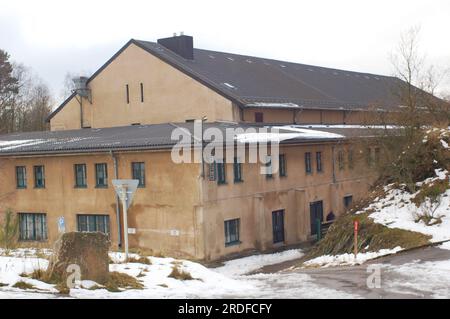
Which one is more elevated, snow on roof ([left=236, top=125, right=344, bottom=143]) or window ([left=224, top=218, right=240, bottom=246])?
snow on roof ([left=236, top=125, right=344, bottom=143])

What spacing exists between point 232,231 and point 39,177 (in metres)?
9.96

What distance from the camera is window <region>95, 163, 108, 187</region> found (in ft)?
87.2

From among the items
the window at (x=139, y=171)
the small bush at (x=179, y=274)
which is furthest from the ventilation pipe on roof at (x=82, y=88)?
the small bush at (x=179, y=274)

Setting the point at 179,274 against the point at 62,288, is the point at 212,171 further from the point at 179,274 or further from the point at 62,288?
the point at 62,288

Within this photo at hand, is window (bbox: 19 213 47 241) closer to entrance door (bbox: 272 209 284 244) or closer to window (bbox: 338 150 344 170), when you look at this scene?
A: entrance door (bbox: 272 209 284 244)

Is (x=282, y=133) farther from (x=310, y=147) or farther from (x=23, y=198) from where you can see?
(x=23, y=198)

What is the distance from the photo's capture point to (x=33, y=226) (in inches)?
1152

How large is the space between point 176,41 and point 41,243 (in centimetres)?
1445

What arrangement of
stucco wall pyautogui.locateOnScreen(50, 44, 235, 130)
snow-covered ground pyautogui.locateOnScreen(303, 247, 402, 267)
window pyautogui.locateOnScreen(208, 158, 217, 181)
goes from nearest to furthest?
snow-covered ground pyautogui.locateOnScreen(303, 247, 402, 267) < window pyautogui.locateOnScreen(208, 158, 217, 181) < stucco wall pyautogui.locateOnScreen(50, 44, 235, 130)

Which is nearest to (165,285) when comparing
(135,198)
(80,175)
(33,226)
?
(135,198)

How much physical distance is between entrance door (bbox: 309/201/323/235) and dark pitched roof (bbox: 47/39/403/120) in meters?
5.71

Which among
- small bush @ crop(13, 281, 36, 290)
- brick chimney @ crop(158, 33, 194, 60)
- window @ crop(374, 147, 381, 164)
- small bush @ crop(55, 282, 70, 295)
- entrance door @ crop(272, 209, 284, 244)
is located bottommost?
entrance door @ crop(272, 209, 284, 244)

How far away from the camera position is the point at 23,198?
2942 centimetres

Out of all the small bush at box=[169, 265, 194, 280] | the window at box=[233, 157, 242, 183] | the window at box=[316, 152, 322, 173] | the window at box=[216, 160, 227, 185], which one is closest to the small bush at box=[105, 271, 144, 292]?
the small bush at box=[169, 265, 194, 280]
